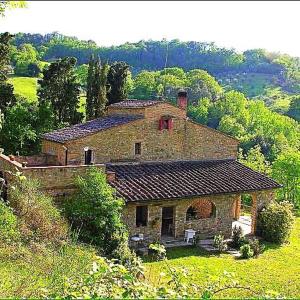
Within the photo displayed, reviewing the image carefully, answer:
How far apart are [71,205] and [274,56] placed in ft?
420

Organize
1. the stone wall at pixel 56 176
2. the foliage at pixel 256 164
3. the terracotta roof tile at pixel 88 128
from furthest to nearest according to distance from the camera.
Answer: the foliage at pixel 256 164
the terracotta roof tile at pixel 88 128
the stone wall at pixel 56 176

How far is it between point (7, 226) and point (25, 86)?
59.8 meters

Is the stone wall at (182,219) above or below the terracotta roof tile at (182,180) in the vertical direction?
below

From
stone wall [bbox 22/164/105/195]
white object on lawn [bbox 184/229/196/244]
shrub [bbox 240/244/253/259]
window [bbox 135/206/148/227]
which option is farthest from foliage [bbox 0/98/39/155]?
shrub [bbox 240/244/253/259]

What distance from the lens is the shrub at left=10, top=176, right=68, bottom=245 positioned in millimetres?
Answer: 15422

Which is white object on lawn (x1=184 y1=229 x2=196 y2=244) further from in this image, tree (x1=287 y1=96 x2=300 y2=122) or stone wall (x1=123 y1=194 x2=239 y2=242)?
tree (x1=287 y1=96 x2=300 y2=122)

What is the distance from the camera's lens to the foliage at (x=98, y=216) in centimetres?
1886

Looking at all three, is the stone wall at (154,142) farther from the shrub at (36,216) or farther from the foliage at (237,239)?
the shrub at (36,216)

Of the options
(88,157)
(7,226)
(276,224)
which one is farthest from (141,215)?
(7,226)

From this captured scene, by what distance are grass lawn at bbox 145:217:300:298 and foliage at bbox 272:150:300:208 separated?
1503cm

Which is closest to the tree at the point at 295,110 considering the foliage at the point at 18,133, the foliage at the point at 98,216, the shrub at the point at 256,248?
the foliage at the point at 18,133

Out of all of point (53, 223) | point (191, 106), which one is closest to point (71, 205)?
point (53, 223)

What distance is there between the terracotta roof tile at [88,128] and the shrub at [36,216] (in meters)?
5.48

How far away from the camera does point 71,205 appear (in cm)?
1964
